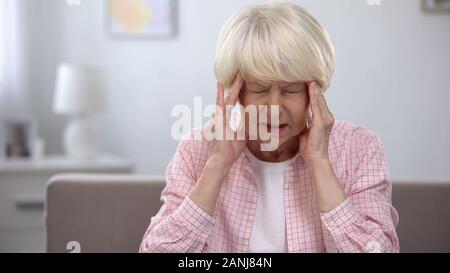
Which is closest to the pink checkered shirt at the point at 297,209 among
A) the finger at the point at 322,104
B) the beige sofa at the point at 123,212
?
the finger at the point at 322,104

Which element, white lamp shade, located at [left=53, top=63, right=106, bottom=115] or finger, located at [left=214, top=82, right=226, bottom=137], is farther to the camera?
white lamp shade, located at [left=53, top=63, right=106, bottom=115]

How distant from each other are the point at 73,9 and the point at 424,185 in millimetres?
1826

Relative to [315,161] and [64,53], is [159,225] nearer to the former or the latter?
[315,161]

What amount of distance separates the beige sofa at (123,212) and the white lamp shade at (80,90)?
1.19 meters

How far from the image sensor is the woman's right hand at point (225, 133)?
897 millimetres

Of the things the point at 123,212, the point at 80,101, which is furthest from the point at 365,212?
the point at 80,101

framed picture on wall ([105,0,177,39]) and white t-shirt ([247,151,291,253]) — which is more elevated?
framed picture on wall ([105,0,177,39])

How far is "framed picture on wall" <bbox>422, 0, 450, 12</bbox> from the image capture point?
1.08 m

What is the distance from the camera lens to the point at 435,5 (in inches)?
42.9

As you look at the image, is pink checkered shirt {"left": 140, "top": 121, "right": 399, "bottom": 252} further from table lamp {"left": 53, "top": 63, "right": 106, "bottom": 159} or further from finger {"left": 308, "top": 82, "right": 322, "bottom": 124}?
table lamp {"left": 53, "top": 63, "right": 106, "bottom": 159}

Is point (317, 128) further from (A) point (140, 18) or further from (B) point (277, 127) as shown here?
(A) point (140, 18)

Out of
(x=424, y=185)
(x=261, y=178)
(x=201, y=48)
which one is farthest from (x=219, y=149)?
(x=201, y=48)

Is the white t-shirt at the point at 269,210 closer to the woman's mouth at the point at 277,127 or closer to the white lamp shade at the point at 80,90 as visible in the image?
the woman's mouth at the point at 277,127

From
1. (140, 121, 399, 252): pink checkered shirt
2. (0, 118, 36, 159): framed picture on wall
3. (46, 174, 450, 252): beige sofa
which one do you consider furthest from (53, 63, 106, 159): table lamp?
(140, 121, 399, 252): pink checkered shirt
